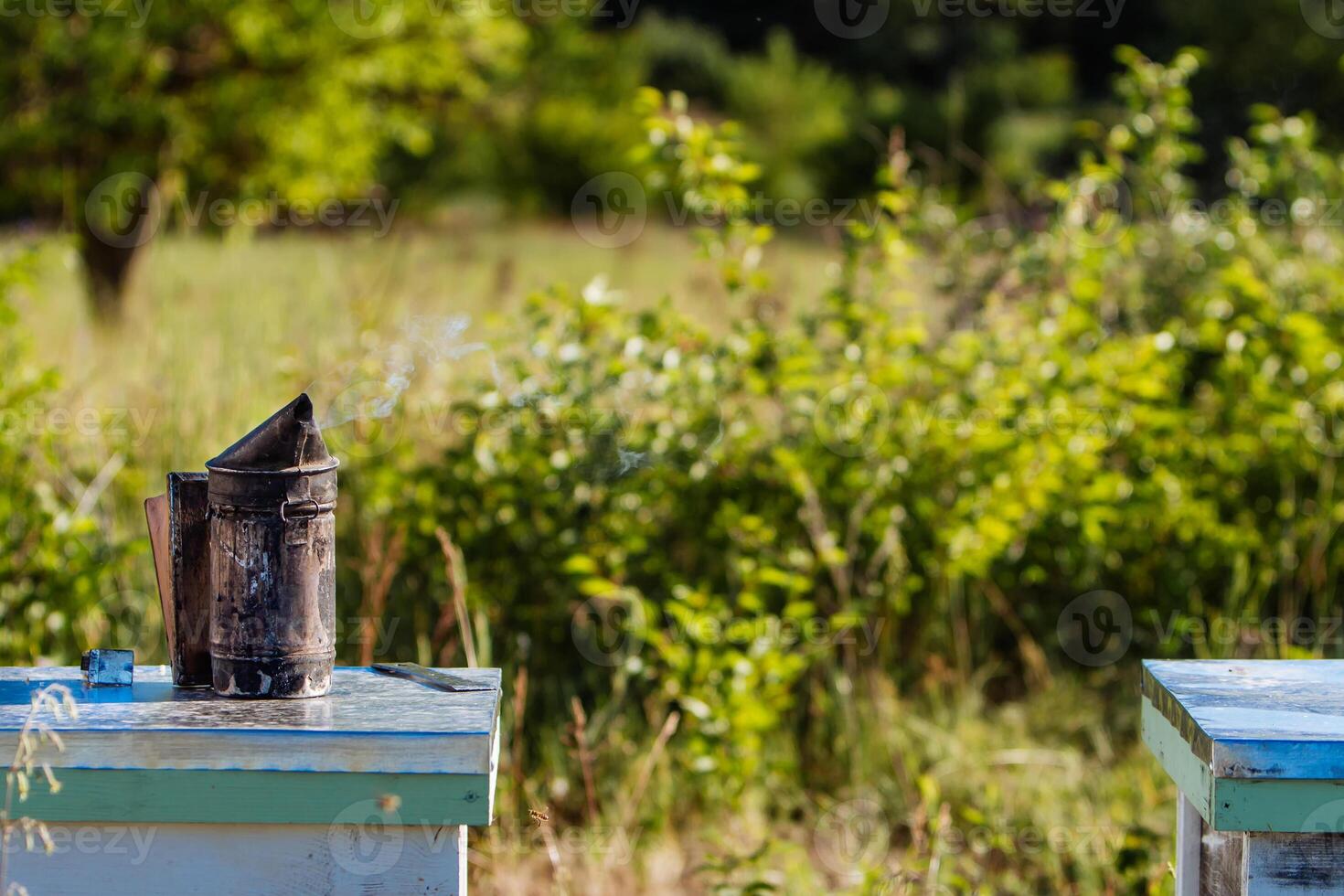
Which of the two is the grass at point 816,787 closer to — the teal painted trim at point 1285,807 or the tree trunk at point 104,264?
the teal painted trim at point 1285,807

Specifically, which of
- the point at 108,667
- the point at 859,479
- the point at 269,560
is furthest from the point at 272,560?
the point at 859,479

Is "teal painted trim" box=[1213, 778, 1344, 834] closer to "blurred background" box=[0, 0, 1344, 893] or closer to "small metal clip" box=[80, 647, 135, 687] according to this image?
"blurred background" box=[0, 0, 1344, 893]

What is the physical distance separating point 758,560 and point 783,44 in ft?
62.9

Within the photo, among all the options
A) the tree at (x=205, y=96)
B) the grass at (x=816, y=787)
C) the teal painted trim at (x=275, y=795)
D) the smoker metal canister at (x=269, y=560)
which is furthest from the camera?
the tree at (x=205, y=96)

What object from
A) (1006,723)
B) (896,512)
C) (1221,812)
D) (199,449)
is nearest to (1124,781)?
(1006,723)

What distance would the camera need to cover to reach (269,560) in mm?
1895

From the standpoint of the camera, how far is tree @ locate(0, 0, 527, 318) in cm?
752

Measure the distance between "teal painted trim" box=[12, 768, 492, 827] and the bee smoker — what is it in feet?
0.72

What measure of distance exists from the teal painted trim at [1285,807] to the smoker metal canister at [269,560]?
1.19 metres

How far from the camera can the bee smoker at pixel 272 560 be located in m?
1.89

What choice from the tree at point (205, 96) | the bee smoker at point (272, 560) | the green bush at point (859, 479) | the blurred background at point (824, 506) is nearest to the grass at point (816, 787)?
Answer: the blurred background at point (824, 506)

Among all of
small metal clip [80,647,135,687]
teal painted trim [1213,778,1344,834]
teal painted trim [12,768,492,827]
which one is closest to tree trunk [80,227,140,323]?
small metal clip [80,647,135,687]

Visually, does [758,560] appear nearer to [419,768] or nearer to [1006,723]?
[1006,723]

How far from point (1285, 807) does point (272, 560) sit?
132 cm
